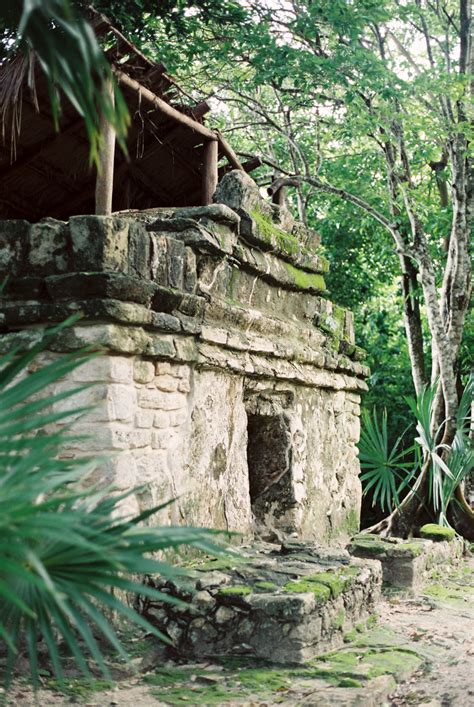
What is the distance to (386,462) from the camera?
837 centimetres

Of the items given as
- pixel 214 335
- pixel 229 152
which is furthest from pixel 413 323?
pixel 214 335

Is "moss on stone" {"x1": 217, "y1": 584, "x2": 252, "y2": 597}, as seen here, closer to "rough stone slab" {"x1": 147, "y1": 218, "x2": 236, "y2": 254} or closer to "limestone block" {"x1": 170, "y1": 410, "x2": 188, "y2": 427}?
"limestone block" {"x1": 170, "y1": 410, "x2": 188, "y2": 427}

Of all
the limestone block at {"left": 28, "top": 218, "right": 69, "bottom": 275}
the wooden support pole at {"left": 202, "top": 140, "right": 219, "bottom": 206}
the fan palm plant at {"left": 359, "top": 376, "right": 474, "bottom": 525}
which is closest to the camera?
the limestone block at {"left": 28, "top": 218, "right": 69, "bottom": 275}

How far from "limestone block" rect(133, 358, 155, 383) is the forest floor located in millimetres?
1364

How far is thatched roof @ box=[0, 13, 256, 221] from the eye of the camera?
647cm

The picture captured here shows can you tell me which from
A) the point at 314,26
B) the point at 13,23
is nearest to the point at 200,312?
the point at 13,23

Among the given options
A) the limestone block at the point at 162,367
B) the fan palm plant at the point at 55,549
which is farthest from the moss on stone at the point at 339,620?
the fan palm plant at the point at 55,549

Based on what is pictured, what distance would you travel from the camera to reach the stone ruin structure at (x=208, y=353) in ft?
14.7

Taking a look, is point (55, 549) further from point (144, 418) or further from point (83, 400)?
point (144, 418)

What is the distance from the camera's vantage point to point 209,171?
7.43 meters

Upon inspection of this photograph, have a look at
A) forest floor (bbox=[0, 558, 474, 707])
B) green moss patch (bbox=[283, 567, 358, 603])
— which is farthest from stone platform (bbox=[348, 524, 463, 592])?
green moss patch (bbox=[283, 567, 358, 603])

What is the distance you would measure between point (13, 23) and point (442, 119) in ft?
22.6

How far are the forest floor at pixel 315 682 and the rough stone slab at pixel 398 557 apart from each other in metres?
1.64

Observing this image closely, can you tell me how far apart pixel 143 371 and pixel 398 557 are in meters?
3.36
